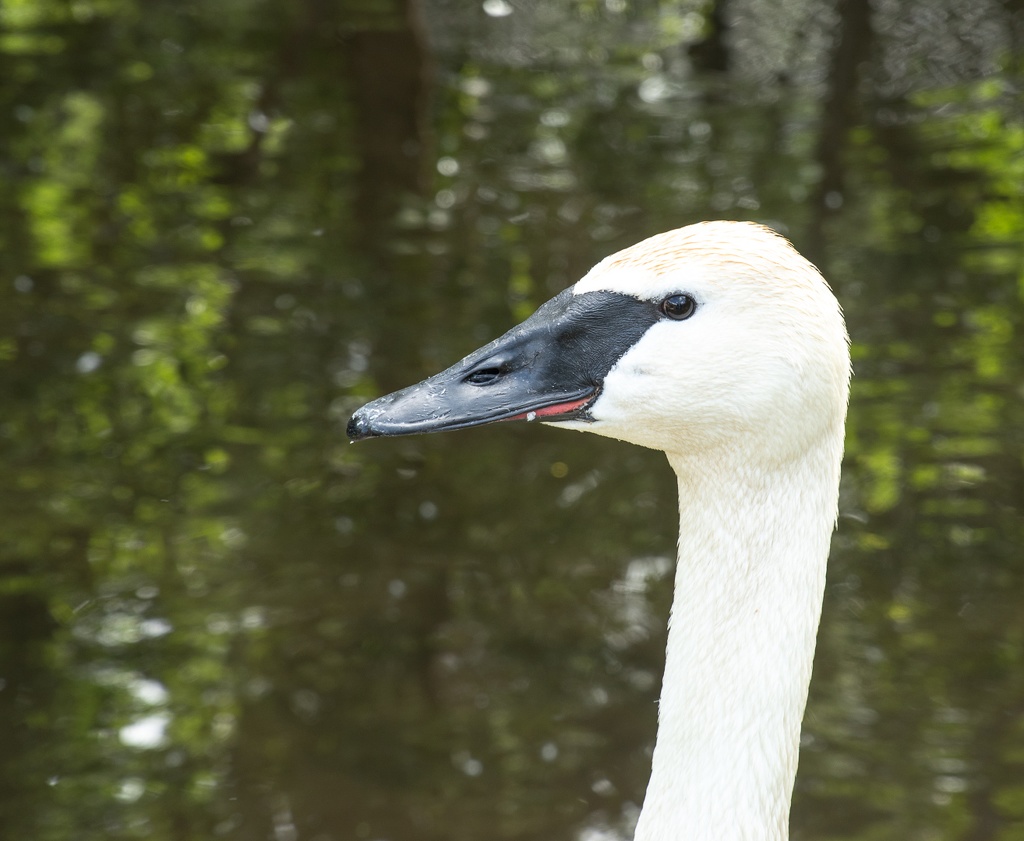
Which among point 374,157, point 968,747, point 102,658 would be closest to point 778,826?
point 968,747

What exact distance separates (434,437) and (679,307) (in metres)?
4.30

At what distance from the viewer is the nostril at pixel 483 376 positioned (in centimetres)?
300

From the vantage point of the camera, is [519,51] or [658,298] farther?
[519,51]

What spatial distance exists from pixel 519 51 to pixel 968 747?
756 cm

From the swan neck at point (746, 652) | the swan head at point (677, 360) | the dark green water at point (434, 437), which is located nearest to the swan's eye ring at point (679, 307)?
the swan head at point (677, 360)

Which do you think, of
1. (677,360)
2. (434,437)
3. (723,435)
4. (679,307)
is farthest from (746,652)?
(434,437)

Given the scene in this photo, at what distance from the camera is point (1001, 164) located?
9586 mm

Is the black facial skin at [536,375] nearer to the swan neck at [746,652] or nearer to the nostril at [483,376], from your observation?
the nostril at [483,376]

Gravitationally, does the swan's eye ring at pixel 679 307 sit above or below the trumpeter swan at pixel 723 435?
above

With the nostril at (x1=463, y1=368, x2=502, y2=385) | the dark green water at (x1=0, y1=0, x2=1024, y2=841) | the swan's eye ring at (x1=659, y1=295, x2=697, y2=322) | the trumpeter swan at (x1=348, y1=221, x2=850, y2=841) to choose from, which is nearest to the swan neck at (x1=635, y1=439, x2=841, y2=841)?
the trumpeter swan at (x1=348, y1=221, x2=850, y2=841)

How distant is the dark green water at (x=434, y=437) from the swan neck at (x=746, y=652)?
2.16m

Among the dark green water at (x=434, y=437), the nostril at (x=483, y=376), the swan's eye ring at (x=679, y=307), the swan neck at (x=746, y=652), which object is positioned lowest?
the dark green water at (x=434, y=437)

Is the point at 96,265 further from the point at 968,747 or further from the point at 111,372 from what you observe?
the point at 968,747

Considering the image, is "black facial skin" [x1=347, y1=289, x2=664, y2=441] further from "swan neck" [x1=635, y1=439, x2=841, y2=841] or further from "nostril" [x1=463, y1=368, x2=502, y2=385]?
"swan neck" [x1=635, y1=439, x2=841, y2=841]
